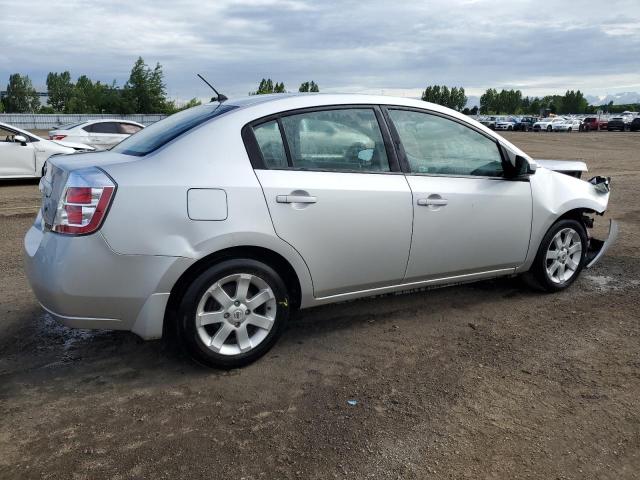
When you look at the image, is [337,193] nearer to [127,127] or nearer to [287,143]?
[287,143]

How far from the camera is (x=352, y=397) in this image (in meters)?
3.33

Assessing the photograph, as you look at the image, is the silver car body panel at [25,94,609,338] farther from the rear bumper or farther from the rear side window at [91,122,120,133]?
the rear side window at [91,122,120,133]

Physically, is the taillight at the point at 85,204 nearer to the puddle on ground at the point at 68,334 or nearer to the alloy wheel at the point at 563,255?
the puddle on ground at the point at 68,334

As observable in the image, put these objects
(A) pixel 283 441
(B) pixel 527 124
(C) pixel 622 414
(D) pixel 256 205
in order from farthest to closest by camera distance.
→ (B) pixel 527 124 → (D) pixel 256 205 → (C) pixel 622 414 → (A) pixel 283 441

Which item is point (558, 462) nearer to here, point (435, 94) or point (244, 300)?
point (244, 300)

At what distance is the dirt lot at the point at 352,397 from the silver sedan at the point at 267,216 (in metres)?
0.36

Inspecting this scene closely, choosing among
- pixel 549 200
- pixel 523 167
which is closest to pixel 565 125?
pixel 549 200

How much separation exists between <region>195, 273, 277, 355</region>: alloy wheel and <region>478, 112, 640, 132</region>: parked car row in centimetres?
4937

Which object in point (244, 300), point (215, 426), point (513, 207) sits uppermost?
point (513, 207)

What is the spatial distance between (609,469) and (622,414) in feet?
1.84

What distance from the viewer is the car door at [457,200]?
4.15 meters

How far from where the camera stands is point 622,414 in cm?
316

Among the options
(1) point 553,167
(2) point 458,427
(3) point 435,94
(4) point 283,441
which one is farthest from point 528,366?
(3) point 435,94

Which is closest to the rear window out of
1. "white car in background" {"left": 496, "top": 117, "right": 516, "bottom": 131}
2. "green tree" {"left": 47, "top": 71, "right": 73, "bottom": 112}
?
"white car in background" {"left": 496, "top": 117, "right": 516, "bottom": 131}
